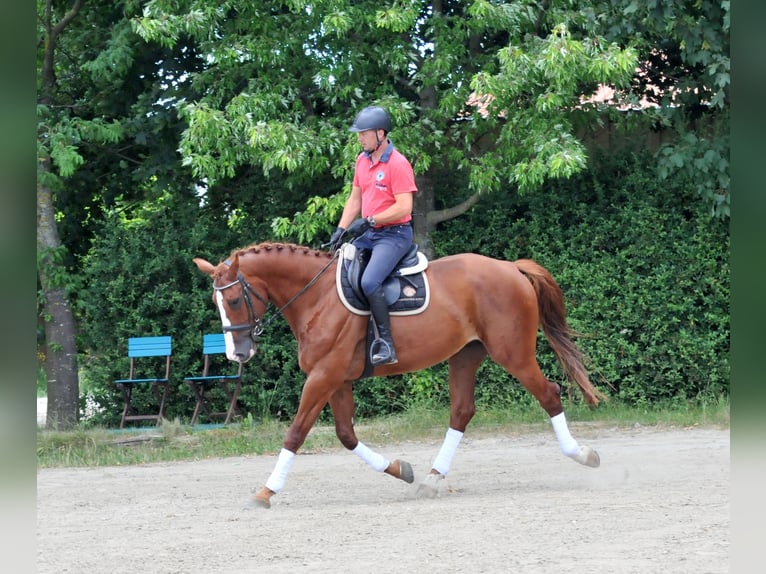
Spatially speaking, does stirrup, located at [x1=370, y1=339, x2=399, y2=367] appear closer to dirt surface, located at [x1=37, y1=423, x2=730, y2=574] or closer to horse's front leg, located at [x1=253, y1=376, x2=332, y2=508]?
horse's front leg, located at [x1=253, y1=376, x2=332, y2=508]

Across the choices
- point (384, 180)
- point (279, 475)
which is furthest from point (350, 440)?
point (384, 180)

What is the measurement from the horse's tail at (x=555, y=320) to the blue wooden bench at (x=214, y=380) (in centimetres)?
584

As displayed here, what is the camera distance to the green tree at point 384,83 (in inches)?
436

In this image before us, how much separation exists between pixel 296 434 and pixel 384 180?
2133 mm

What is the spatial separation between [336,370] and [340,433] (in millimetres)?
611

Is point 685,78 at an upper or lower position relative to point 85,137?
upper

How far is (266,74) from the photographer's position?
12328 millimetres

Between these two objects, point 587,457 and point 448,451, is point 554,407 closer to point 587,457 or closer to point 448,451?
point 587,457

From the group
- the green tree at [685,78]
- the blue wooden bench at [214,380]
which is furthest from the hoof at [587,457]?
the blue wooden bench at [214,380]

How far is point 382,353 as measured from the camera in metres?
7.54

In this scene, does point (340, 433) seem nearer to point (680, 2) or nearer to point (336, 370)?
point (336, 370)

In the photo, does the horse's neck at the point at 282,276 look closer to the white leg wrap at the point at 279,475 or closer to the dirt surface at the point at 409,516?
the white leg wrap at the point at 279,475
